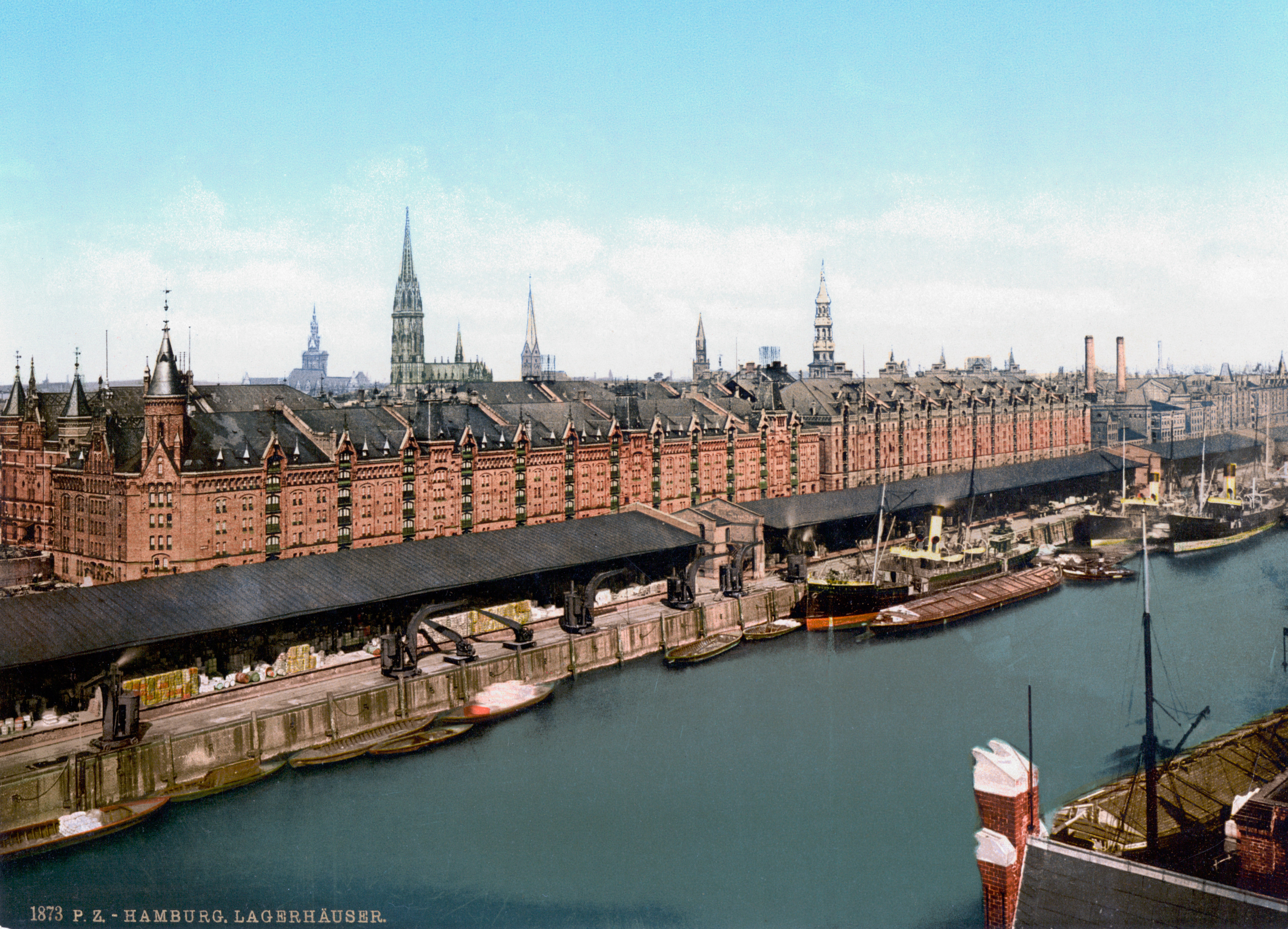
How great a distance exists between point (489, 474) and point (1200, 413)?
12611 cm

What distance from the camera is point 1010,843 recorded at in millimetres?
24250

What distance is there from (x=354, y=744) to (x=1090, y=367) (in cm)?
14234

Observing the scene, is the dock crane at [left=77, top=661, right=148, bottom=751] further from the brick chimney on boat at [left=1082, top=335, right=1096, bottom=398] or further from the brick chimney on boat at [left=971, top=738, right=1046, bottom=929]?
the brick chimney on boat at [left=1082, top=335, right=1096, bottom=398]

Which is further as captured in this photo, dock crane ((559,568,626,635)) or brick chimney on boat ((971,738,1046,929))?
dock crane ((559,568,626,635))

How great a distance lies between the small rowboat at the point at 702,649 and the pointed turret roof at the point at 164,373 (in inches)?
1652

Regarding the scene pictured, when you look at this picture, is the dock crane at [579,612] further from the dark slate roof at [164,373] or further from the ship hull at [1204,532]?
the ship hull at [1204,532]

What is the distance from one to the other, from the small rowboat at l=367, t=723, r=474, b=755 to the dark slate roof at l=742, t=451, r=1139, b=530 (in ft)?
159

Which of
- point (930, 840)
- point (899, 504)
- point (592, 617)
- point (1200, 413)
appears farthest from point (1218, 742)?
point (1200, 413)

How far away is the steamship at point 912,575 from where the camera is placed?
295 feet

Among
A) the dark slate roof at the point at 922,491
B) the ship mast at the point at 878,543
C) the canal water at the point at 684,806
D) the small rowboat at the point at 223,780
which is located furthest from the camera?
the dark slate roof at the point at 922,491

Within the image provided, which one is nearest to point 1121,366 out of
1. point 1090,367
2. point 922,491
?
point 1090,367

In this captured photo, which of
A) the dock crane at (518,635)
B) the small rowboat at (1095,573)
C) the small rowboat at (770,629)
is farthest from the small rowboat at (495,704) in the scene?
the small rowboat at (1095,573)

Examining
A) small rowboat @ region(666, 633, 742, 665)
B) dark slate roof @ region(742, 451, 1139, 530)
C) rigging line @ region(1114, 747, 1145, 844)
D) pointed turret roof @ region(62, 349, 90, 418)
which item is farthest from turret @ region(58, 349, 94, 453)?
rigging line @ region(1114, 747, 1145, 844)

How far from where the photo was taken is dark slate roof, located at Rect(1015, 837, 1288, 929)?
75.3ft
